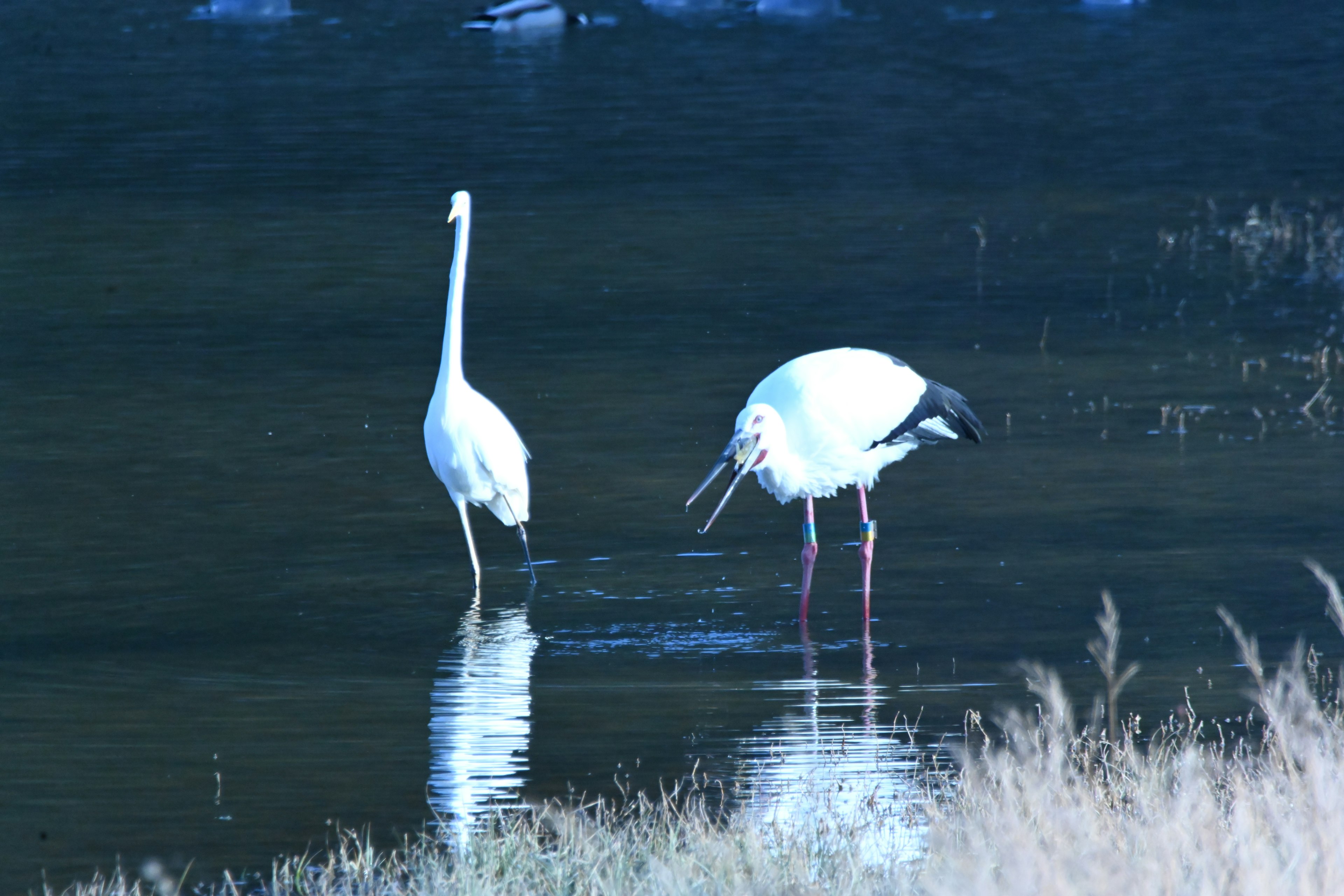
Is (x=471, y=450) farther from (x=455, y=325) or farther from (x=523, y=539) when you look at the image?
(x=455, y=325)

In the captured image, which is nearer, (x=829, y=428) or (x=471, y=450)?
(x=829, y=428)

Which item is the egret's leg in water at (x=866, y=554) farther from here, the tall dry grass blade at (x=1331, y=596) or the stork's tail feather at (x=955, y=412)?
the tall dry grass blade at (x=1331, y=596)

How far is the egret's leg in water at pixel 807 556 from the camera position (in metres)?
8.89

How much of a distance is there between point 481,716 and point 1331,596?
3.11 metres

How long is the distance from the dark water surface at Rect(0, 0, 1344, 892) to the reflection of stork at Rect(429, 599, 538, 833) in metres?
0.02

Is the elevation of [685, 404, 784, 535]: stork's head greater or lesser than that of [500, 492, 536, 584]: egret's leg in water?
greater

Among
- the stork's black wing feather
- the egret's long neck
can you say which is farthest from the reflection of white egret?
the egret's long neck

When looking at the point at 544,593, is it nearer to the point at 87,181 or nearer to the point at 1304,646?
the point at 1304,646

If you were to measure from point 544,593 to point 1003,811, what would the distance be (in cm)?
417

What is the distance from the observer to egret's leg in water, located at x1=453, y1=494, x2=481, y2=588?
31.1ft

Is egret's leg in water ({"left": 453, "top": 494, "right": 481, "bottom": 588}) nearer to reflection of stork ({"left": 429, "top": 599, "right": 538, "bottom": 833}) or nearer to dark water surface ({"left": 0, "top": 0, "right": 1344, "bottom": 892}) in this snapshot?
dark water surface ({"left": 0, "top": 0, "right": 1344, "bottom": 892})

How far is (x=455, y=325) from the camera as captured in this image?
1002cm

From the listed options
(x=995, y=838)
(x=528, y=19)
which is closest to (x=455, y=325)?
(x=995, y=838)

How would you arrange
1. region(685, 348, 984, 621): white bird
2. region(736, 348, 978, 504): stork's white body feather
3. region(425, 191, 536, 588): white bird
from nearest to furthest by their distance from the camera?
region(685, 348, 984, 621): white bird → region(736, 348, 978, 504): stork's white body feather → region(425, 191, 536, 588): white bird
